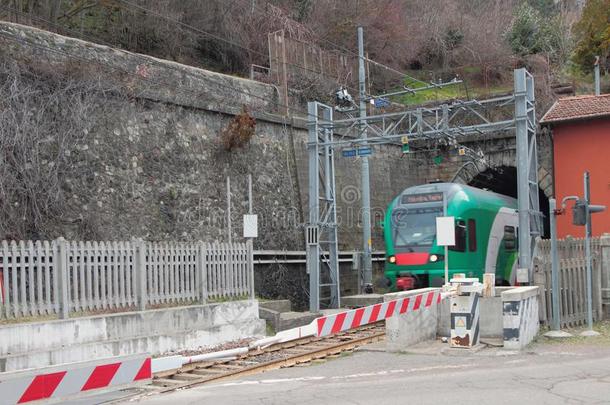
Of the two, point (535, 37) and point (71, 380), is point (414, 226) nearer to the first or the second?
point (71, 380)

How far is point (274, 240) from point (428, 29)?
1025 inches

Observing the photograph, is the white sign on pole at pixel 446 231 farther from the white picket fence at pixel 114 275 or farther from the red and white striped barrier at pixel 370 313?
the white picket fence at pixel 114 275

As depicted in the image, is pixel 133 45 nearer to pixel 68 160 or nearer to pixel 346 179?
pixel 346 179

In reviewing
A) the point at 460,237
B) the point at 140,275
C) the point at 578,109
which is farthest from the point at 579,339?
the point at 578,109

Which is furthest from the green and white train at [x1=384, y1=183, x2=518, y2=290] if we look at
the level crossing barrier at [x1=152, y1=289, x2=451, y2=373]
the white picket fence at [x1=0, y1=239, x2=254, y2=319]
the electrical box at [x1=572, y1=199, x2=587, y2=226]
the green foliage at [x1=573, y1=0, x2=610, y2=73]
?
the green foliage at [x1=573, y1=0, x2=610, y2=73]

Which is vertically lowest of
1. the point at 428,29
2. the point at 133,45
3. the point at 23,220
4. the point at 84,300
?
the point at 84,300

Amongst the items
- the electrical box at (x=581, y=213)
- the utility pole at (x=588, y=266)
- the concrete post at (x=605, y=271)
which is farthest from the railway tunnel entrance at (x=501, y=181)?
the electrical box at (x=581, y=213)

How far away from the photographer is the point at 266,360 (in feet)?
41.6

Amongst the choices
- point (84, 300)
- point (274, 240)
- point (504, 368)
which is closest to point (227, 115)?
point (274, 240)

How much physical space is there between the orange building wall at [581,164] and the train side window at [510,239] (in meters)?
2.49

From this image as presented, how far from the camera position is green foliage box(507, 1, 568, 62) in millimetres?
41062

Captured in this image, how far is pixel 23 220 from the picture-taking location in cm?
1586

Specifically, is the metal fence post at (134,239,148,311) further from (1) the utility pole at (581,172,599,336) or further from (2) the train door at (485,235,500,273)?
(2) the train door at (485,235,500,273)

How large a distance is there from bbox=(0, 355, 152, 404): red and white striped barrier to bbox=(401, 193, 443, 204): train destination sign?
14446 millimetres
